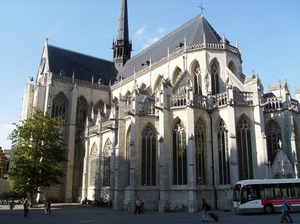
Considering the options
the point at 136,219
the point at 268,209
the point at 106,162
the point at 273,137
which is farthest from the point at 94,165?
the point at 268,209

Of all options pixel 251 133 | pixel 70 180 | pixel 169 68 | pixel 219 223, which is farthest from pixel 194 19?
pixel 219 223

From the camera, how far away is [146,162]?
2381cm

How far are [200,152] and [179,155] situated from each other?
1625 mm

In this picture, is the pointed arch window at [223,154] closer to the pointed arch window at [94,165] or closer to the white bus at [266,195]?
the white bus at [266,195]

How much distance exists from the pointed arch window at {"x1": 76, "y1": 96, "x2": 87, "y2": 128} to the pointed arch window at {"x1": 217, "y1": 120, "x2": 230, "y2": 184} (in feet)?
67.9

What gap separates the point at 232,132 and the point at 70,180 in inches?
802

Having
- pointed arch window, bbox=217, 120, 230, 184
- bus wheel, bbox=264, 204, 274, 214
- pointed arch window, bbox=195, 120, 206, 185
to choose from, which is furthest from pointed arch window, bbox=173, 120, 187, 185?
bus wheel, bbox=264, 204, 274, 214

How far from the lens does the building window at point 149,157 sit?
23.5 meters

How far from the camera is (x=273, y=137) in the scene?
79.7 feet

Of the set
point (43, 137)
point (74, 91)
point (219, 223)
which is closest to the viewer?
point (219, 223)

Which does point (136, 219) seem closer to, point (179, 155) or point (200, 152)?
point (179, 155)

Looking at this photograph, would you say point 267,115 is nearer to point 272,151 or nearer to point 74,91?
point 272,151

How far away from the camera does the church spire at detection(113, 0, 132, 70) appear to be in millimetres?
48312

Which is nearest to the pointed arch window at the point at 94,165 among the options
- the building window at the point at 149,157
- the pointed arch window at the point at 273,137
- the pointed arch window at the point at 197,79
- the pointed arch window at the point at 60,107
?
the pointed arch window at the point at 60,107
